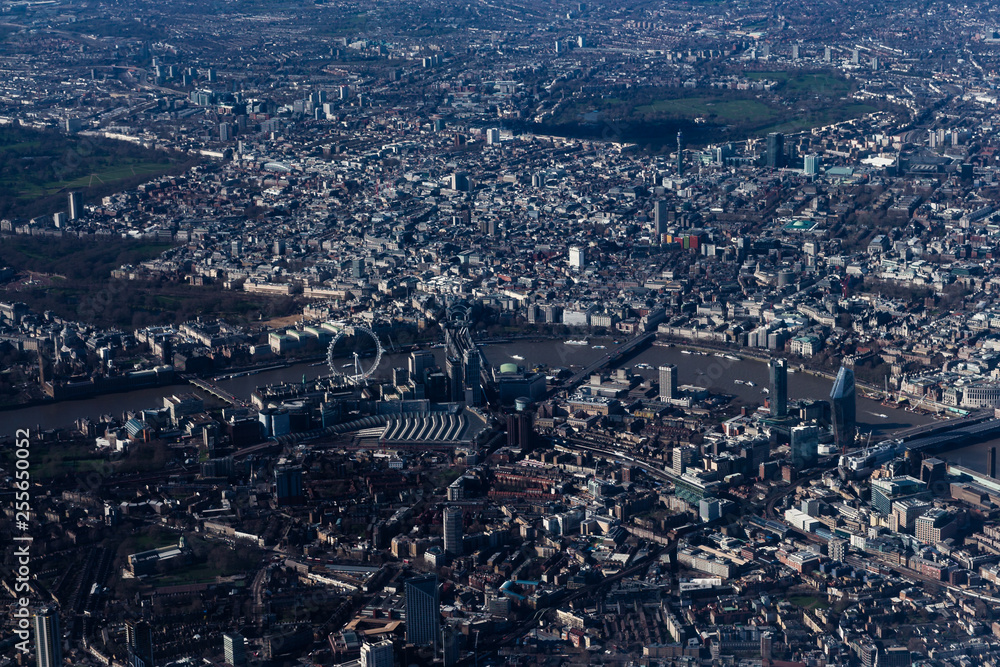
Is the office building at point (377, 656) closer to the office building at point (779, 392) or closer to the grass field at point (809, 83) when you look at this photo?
the office building at point (779, 392)

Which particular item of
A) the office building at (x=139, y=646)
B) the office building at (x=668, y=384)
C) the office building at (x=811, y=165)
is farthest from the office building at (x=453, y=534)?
the office building at (x=811, y=165)

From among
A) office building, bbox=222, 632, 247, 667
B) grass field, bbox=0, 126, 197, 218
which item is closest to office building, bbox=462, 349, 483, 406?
office building, bbox=222, 632, 247, 667

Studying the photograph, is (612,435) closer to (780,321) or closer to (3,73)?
(780,321)

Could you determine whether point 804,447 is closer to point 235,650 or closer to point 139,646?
point 235,650

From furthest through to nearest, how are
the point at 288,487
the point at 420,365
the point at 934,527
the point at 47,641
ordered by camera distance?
the point at 420,365 → the point at 288,487 → the point at 934,527 → the point at 47,641

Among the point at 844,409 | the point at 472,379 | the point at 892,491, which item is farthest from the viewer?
the point at 472,379

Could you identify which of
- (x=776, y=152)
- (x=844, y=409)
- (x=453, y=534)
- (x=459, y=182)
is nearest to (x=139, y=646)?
(x=453, y=534)
